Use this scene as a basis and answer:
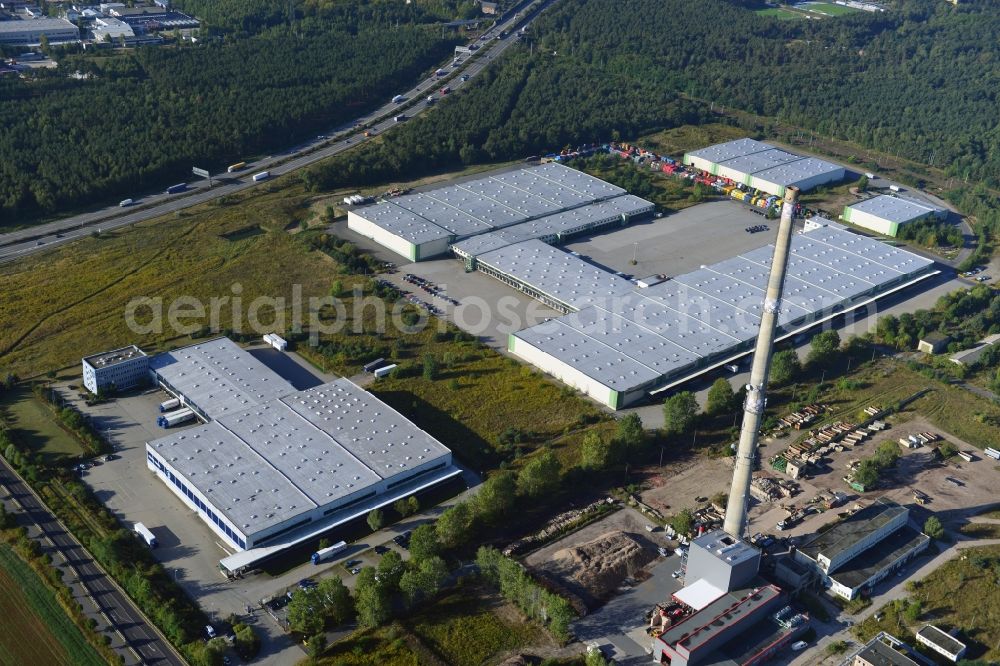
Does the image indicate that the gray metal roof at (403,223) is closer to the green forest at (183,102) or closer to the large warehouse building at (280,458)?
the large warehouse building at (280,458)

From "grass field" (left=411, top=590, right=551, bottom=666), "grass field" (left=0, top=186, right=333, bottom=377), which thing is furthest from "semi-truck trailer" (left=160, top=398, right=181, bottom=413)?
"grass field" (left=411, top=590, right=551, bottom=666)

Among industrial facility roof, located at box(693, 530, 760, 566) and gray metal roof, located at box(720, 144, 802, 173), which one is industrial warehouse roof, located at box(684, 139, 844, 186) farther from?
industrial facility roof, located at box(693, 530, 760, 566)

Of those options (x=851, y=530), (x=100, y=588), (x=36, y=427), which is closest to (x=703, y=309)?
(x=851, y=530)

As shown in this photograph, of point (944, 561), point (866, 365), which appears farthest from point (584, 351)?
point (944, 561)

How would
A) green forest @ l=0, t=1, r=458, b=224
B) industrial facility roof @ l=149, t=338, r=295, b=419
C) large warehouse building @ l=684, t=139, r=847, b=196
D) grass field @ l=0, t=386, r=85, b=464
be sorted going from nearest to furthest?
grass field @ l=0, t=386, r=85, b=464 → industrial facility roof @ l=149, t=338, r=295, b=419 → green forest @ l=0, t=1, r=458, b=224 → large warehouse building @ l=684, t=139, r=847, b=196

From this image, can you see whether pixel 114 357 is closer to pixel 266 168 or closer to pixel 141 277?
pixel 141 277

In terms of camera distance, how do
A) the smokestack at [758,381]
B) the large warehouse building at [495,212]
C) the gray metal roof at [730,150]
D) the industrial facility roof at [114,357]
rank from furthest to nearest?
1. the gray metal roof at [730,150]
2. the large warehouse building at [495,212]
3. the industrial facility roof at [114,357]
4. the smokestack at [758,381]

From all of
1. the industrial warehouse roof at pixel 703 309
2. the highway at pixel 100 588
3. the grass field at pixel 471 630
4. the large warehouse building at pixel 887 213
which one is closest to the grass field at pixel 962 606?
the grass field at pixel 471 630
